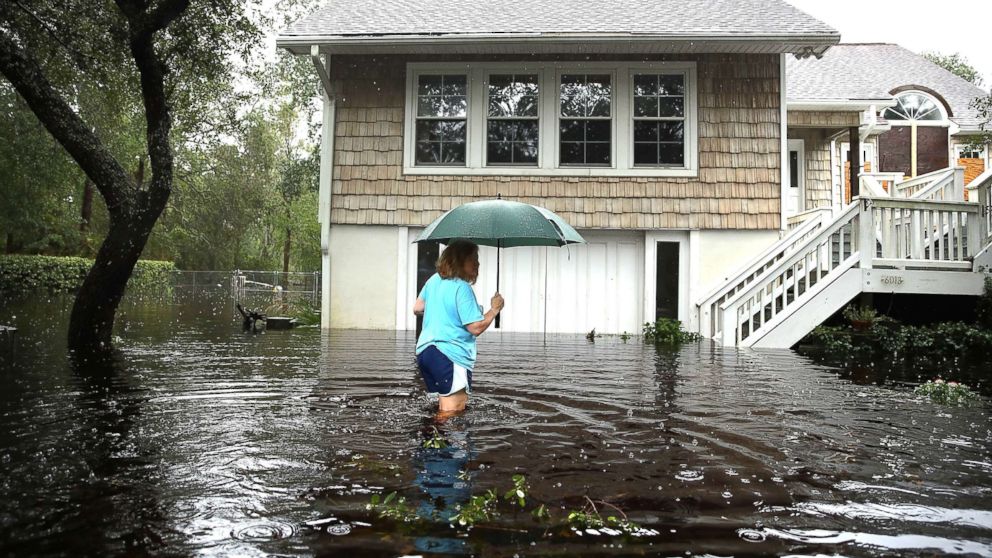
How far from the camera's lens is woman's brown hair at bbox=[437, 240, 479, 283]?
4855mm

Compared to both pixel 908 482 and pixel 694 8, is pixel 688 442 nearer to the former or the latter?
pixel 908 482

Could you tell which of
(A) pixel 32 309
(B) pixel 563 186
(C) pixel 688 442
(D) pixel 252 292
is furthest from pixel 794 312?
(D) pixel 252 292

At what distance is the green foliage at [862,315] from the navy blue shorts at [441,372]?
792cm

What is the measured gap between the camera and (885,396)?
616 cm

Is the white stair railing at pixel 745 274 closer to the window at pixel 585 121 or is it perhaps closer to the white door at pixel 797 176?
the window at pixel 585 121

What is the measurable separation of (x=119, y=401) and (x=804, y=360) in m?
7.53

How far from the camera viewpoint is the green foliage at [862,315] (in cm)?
1061

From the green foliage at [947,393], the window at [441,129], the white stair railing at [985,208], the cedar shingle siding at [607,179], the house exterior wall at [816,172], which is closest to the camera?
the green foliage at [947,393]

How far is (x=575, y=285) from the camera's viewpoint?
13.2 m

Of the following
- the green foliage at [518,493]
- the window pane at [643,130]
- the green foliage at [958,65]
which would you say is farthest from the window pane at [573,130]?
the green foliage at [958,65]

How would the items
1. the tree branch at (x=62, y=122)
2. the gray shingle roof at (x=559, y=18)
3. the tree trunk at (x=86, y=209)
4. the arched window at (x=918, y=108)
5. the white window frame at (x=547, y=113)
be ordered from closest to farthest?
the tree branch at (x=62, y=122) → the gray shingle roof at (x=559, y=18) → the white window frame at (x=547, y=113) → the arched window at (x=918, y=108) → the tree trunk at (x=86, y=209)

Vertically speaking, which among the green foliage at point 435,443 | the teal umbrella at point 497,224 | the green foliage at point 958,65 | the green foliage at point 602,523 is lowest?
the green foliage at point 602,523

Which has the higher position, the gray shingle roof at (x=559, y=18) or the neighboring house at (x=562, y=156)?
the gray shingle roof at (x=559, y=18)

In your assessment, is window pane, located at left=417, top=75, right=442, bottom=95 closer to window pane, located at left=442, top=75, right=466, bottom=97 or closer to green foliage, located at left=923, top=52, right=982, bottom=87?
window pane, located at left=442, top=75, right=466, bottom=97
